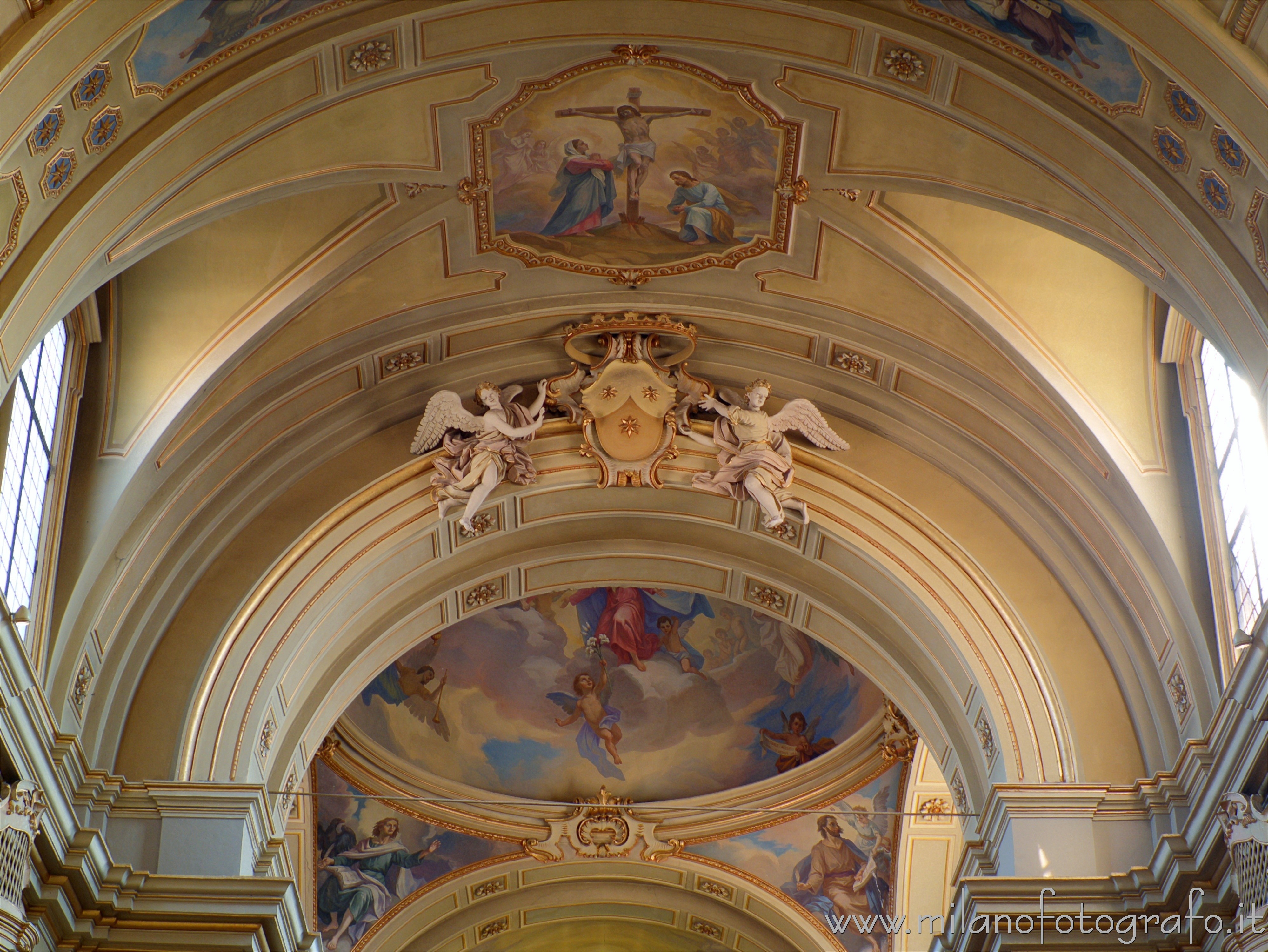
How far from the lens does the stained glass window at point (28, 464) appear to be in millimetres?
11758

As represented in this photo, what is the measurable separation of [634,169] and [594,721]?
11.9 m

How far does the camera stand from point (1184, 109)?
10.2 metres

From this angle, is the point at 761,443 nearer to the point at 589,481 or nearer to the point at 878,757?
the point at 589,481

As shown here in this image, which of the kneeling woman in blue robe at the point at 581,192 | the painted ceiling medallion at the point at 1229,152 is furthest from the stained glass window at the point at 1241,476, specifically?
the kneeling woman in blue robe at the point at 581,192

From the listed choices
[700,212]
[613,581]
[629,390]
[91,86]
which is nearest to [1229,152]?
[700,212]

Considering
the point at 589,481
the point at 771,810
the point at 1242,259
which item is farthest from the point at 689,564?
the point at 1242,259

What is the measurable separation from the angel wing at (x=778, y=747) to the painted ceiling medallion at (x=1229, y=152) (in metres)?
14.1

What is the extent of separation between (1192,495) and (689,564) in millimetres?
5103

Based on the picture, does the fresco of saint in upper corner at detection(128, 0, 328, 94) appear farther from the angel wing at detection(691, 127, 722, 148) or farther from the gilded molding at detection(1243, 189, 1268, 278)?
the angel wing at detection(691, 127, 722, 148)

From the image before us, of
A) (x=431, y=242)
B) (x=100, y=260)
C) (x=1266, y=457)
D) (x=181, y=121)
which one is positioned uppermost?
(x=431, y=242)

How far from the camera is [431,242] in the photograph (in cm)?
1391

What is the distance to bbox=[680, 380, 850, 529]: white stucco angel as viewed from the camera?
14.9 m

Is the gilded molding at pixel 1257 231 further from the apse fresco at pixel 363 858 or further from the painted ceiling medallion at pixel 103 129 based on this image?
the apse fresco at pixel 363 858

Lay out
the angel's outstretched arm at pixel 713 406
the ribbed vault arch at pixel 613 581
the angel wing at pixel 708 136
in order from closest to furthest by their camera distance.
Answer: the angel wing at pixel 708 136 → the ribbed vault arch at pixel 613 581 → the angel's outstretched arm at pixel 713 406
